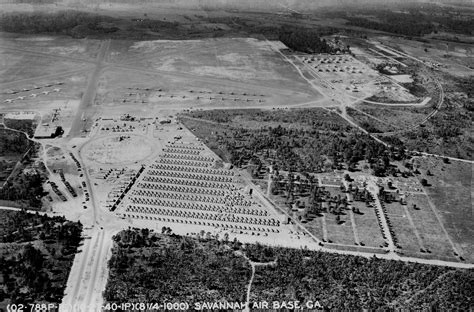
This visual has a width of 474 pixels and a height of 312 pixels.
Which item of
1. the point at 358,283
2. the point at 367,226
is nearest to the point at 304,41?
the point at 367,226

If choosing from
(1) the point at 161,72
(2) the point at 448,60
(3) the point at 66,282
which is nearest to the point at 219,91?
(1) the point at 161,72

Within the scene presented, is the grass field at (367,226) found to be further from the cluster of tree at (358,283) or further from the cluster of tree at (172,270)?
the cluster of tree at (172,270)

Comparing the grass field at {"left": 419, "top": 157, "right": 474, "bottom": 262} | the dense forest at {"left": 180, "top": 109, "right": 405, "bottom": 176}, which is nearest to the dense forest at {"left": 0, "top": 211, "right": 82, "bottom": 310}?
the dense forest at {"left": 180, "top": 109, "right": 405, "bottom": 176}

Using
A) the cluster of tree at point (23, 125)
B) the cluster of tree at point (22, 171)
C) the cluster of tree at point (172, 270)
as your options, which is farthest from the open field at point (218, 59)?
the cluster of tree at point (172, 270)

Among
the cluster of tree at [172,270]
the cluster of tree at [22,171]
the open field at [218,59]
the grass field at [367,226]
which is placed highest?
the open field at [218,59]

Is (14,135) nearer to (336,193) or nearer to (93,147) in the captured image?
(93,147)

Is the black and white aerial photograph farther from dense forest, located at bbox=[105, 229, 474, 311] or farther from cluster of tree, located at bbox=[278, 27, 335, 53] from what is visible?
cluster of tree, located at bbox=[278, 27, 335, 53]

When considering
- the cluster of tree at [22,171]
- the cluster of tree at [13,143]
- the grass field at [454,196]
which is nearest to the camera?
the grass field at [454,196]
